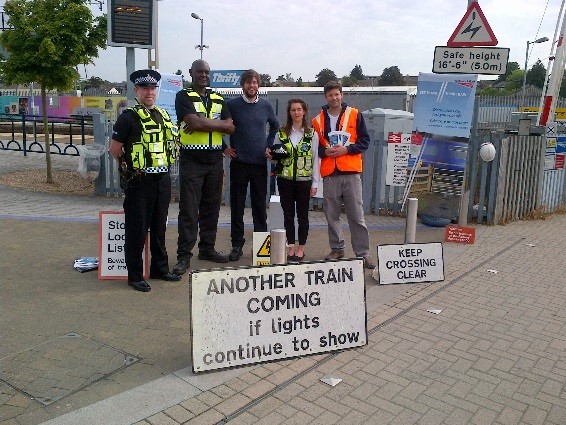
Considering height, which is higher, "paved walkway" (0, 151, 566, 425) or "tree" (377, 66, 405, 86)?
"tree" (377, 66, 405, 86)

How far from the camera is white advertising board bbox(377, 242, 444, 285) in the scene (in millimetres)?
5691

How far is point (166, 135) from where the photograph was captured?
5.18m

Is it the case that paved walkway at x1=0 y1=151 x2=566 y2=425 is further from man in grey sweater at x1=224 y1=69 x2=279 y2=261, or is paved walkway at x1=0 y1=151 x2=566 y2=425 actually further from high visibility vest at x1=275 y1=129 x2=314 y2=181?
high visibility vest at x1=275 y1=129 x2=314 y2=181

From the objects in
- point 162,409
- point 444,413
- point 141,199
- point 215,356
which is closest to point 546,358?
point 444,413

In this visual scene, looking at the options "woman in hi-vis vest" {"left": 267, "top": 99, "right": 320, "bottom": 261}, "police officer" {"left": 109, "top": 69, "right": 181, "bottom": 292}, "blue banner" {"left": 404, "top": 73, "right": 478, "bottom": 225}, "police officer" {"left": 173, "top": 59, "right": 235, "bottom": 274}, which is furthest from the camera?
"blue banner" {"left": 404, "top": 73, "right": 478, "bottom": 225}

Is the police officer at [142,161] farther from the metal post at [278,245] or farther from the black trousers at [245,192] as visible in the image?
the metal post at [278,245]

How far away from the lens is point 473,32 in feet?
23.6

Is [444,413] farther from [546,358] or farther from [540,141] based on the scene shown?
[540,141]

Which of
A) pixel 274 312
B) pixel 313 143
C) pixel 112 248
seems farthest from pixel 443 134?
pixel 274 312

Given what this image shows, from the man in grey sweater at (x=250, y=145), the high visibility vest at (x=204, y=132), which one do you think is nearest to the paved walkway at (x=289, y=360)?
the man in grey sweater at (x=250, y=145)

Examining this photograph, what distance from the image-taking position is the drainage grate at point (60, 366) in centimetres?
348

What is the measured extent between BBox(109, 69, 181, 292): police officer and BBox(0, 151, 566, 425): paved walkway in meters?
0.49

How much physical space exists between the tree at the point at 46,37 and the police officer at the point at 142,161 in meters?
6.29

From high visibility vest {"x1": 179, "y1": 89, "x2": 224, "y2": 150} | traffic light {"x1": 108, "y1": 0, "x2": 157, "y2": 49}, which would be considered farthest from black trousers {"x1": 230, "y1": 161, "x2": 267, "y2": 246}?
traffic light {"x1": 108, "y1": 0, "x2": 157, "y2": 49}
